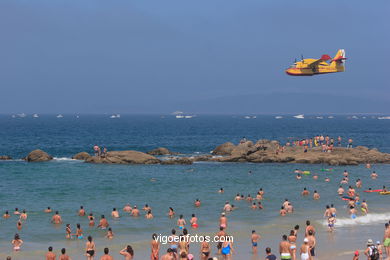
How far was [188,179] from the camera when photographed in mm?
52656

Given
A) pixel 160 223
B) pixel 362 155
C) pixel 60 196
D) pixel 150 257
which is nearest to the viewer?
pixel 150 257

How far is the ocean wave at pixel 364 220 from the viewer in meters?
31.7

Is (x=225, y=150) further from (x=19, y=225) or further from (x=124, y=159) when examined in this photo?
(x=19, y=225)

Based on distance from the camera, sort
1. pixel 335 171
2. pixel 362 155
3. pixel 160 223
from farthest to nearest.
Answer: pixel 362 155 → pixel 335 171 → pixel 160 223

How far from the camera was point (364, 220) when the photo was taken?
32.6 m

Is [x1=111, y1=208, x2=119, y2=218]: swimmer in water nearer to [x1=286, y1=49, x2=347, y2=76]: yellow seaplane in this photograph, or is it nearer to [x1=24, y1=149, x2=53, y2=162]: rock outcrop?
[x1=286, y1=49, x2=347, y2=76]: yellow seaplane

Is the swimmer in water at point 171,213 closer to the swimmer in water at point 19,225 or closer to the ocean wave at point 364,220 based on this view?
the swimmer in water at point 19,225

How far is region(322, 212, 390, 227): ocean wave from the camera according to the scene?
31725 millimetres

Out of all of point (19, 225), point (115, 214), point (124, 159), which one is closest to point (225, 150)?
point (124, 159)

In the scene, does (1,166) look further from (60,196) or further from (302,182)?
(302,182)

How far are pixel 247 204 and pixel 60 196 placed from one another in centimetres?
1628

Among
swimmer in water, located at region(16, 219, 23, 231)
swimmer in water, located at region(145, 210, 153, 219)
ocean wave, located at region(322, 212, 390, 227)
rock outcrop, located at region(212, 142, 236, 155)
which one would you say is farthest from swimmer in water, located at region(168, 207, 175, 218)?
rock outcrop, located at region(212, 142, 236, 155)

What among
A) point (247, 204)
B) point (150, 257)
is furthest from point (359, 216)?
point (150, 257)

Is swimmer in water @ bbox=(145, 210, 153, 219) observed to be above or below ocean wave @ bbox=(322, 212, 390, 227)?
above
